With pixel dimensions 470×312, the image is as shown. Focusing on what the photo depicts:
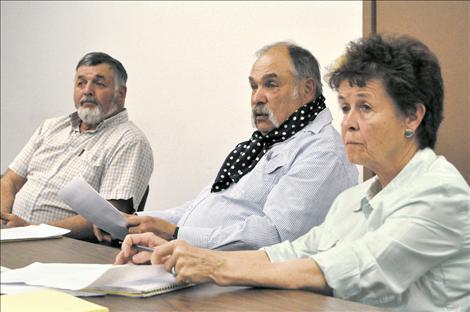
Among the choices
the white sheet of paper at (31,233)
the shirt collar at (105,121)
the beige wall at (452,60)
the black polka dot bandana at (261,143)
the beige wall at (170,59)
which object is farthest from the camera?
the beige wall at (170,59)

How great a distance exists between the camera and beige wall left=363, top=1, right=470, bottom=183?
160 cm

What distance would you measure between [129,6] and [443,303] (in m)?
2.07

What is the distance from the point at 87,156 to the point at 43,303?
1.28 m

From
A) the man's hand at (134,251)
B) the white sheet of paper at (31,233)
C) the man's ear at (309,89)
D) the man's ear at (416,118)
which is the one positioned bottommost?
the white sheet of paper at (31,233)

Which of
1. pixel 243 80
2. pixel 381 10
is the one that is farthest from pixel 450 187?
pixel 243 80

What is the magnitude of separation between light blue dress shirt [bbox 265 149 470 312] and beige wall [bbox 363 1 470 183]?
32.0 inches

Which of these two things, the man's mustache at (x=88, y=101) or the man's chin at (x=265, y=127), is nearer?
the man's chin at (x=265, y=127)

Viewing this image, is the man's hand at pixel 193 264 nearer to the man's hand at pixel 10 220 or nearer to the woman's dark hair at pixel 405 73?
the woman's dark hair at pixel 405 73

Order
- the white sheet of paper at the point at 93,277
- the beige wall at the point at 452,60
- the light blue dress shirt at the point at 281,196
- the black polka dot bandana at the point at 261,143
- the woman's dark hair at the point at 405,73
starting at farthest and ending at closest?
the beige wall at the point at 452,60 < the black polka dot bandana at the point at 261,143 < the light blue dress shirt at the point at 281,196 < the woman's dark hair at the point at 405,73 < the white sheet of paper at the point at 93,277

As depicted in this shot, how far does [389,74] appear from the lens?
88 centimetres

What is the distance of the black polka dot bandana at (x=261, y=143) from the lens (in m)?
1.38

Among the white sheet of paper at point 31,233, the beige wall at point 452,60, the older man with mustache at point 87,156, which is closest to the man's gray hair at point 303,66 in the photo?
the beige wall at point 452,60

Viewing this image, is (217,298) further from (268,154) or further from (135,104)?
(135,104)

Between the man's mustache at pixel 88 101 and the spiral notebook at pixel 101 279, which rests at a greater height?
the man's mustache at pixel 88 101
